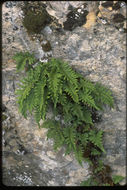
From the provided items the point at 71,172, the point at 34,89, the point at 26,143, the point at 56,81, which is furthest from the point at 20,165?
the point at 56,81

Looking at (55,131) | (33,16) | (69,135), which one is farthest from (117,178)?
(33,16)

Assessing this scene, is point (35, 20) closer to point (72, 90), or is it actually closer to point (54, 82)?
point (54, 82)

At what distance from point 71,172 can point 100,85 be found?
9.77ft

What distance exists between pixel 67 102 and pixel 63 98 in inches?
14.1

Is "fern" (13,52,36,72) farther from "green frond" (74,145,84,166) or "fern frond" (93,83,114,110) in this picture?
"green frond" (74,145,84,166)

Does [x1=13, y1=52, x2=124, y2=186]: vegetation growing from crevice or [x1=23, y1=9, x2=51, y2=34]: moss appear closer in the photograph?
[x1=13, y1=52, x2=124, y2=186]: vegetation growing from crevice

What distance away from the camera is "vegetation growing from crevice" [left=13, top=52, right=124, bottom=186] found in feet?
14.7

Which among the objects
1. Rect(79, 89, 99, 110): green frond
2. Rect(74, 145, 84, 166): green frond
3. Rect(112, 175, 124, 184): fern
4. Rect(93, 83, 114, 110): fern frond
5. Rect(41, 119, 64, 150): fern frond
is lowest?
Rect(112, 175, 124, 184): fern

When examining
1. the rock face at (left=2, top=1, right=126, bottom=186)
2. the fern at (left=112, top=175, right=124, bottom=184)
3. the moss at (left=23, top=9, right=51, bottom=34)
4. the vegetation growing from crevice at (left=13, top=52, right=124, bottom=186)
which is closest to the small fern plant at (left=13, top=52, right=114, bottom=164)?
the vegetation growing from crevice at (left=13, top=52, right=124, bottom=186)

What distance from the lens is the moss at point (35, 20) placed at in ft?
16.3

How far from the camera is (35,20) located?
4961 mm

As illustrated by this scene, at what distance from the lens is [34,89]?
4672 millimetres

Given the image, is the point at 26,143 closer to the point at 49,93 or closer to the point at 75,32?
the point at 49,93

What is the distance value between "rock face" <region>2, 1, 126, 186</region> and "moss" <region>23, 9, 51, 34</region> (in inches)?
5.4
